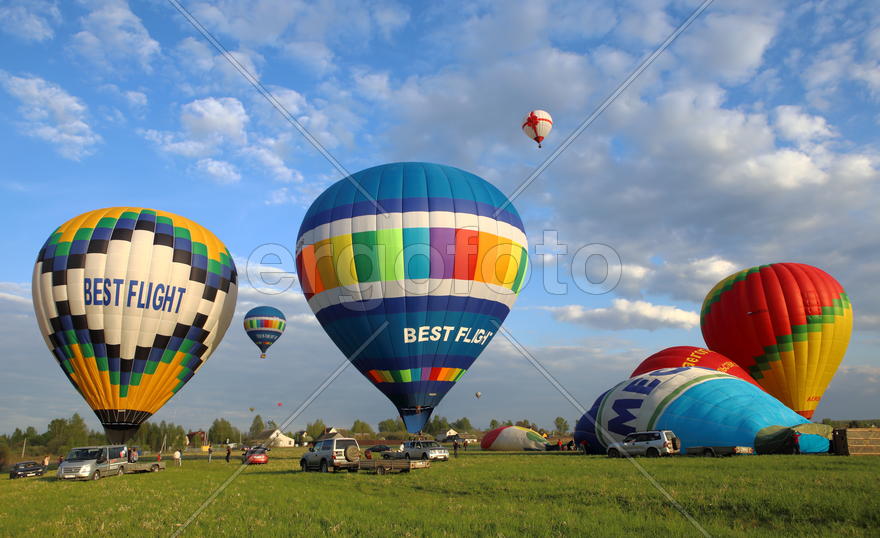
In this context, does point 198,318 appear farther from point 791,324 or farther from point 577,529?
point 791,324

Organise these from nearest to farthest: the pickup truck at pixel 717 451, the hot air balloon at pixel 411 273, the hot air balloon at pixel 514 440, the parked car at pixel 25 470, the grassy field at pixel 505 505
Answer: the grassy field at pixel 505 505
the pickup truck at pixel 717 451
the parked car at pixel 25 470
the hot air balloon at pixel 411 273
the hot air balloon at pixel 514 440

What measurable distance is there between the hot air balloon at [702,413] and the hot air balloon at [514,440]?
678 inches

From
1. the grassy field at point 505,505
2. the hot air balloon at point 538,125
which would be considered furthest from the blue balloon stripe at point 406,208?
the grassy field at point 505,505

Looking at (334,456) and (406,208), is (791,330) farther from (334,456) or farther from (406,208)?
(334,456)

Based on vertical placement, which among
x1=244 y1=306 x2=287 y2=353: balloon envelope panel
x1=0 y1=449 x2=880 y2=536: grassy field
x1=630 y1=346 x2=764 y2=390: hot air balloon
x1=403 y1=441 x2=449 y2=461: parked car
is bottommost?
x1=0 y1=449 x2=880 y2=536: grassy field

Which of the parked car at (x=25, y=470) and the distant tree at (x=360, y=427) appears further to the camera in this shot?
the distant tree at (x=360, y=427)

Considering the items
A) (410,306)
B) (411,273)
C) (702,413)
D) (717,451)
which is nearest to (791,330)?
(702,413)

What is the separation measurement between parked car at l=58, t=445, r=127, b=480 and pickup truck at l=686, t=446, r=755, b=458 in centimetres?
2579

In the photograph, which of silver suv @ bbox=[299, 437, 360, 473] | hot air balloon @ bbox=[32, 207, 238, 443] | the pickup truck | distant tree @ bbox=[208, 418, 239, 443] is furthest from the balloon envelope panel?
distant tree @ bbox=[208, 418, 239, 443]

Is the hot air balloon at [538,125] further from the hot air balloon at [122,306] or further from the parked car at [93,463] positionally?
the parked car at [93,463]

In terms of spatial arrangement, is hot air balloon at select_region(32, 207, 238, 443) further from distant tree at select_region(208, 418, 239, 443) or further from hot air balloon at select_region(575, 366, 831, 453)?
distant tree at select_region(208, 418, 239, 443)

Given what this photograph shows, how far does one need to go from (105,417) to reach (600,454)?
27778 mm

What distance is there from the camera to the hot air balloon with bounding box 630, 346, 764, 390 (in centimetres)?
3259

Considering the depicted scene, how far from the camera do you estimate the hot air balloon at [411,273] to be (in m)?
31.5
